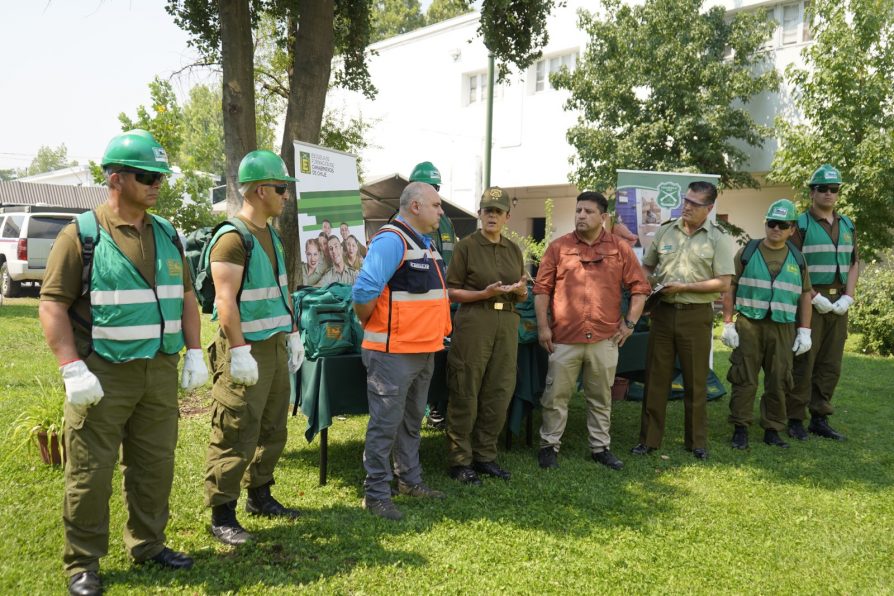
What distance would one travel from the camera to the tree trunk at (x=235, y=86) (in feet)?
20.5

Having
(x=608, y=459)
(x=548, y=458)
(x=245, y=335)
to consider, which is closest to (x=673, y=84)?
(x=608, y=459)

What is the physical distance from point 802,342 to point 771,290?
1.87ft

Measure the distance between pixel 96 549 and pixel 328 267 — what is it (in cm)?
381

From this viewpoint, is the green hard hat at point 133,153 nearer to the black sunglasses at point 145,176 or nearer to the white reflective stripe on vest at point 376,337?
the black sunglasses at point 145,176

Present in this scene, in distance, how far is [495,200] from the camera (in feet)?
14.9

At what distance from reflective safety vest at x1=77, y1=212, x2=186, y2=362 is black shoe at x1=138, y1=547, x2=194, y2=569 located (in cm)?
Result: 102

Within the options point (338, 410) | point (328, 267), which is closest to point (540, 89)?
point (328, 267)

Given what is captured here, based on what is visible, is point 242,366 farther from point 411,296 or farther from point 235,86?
point 235,86

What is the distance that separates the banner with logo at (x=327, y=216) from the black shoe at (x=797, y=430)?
176 inches

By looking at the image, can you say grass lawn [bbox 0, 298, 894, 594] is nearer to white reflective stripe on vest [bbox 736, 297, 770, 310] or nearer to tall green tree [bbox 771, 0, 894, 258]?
white reflective stripe on vest [bbox 736, 297, 770, 310]

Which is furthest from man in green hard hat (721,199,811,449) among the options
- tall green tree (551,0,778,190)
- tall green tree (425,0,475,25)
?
tall green tree (425,0,475,25)

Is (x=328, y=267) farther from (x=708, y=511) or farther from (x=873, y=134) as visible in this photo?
(x=873, y=134)

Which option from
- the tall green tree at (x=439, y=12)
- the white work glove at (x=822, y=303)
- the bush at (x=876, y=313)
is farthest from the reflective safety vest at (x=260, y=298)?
the tall green tree at (x=439, y=12)

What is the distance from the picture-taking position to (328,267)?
6.52m
